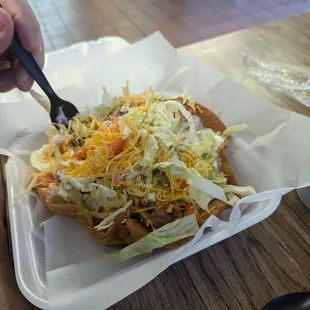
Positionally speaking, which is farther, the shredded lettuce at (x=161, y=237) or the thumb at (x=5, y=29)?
the thumb at (x=5, y=29)

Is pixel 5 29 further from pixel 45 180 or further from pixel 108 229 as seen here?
pixel 108 229

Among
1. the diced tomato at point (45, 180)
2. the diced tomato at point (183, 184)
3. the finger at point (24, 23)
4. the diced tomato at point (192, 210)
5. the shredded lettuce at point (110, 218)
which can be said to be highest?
the finger at point (24, 23)

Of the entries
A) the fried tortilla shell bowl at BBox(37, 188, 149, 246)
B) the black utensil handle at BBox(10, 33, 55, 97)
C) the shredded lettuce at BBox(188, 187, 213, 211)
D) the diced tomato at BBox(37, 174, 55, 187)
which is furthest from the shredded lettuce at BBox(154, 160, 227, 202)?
the black utensil handle at BBox(10, 33, 55, 97)

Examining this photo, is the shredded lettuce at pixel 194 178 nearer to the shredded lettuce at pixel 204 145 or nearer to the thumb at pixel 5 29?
the shredded lettuce at pixel 204 145

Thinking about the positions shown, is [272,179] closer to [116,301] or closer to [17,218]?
[116,301]

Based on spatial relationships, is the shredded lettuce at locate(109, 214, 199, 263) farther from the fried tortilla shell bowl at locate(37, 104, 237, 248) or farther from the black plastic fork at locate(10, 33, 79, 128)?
the black plastic fork at locate(10, 33, 79, 128)

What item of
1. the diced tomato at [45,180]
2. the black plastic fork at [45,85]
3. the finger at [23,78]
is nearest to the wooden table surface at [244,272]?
the diced tomato at [45,180]

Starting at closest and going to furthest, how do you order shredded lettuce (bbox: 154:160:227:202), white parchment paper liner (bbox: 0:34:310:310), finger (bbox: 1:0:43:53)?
1. white parchment paper liner (bbox: 0:34:310:310)
2. shredded lettuce (bbox: 154:160:227:202)
3. finger (bbox: 1:0:43:53)

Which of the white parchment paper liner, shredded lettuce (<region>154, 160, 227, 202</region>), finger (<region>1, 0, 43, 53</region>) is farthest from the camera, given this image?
finger (<region>1, 0, 43, 53</region>)

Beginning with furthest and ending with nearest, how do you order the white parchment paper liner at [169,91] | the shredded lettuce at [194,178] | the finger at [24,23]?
the finger at [24,23]
the shredded lettuce at [194,178]
the white parchment paper liner at [169,91]
